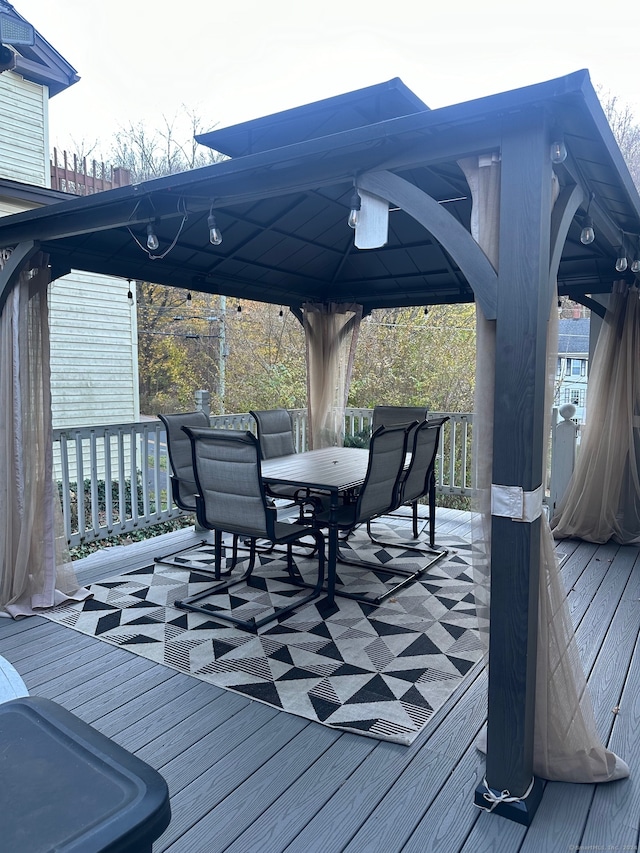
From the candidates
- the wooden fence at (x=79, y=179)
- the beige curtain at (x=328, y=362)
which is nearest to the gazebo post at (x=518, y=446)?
the beige curtain at (x=328, y=362)

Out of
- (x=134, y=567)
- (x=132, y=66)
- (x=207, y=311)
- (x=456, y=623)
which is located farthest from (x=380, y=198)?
(x=132, y=66)

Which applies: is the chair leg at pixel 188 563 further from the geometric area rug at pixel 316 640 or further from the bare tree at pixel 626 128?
the bare tree at pixel 626 128

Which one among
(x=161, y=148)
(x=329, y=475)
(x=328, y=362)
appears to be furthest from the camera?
(x=161, y=148)

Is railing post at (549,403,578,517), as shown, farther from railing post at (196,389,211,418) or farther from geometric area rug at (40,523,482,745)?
railing post at (196,389,211,418)

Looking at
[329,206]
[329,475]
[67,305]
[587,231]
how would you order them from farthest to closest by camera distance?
1. [67,305]
2. [329,206]
3. [329,475]
4. [587,231]

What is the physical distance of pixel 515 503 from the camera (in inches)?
75.8

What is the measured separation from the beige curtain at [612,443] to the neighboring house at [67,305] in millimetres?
5680

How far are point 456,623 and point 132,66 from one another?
1920 cm

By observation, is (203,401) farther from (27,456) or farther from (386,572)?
(386,572)

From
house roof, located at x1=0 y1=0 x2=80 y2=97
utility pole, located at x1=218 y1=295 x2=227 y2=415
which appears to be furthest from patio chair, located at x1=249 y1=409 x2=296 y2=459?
utility pole, located at x1=218 y1=295 x2=227 y2=415

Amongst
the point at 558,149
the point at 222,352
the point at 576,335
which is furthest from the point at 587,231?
the point at 222,352

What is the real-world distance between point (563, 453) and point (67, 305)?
6314mm

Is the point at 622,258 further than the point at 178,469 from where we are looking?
No

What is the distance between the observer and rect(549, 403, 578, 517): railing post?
5406 mm
